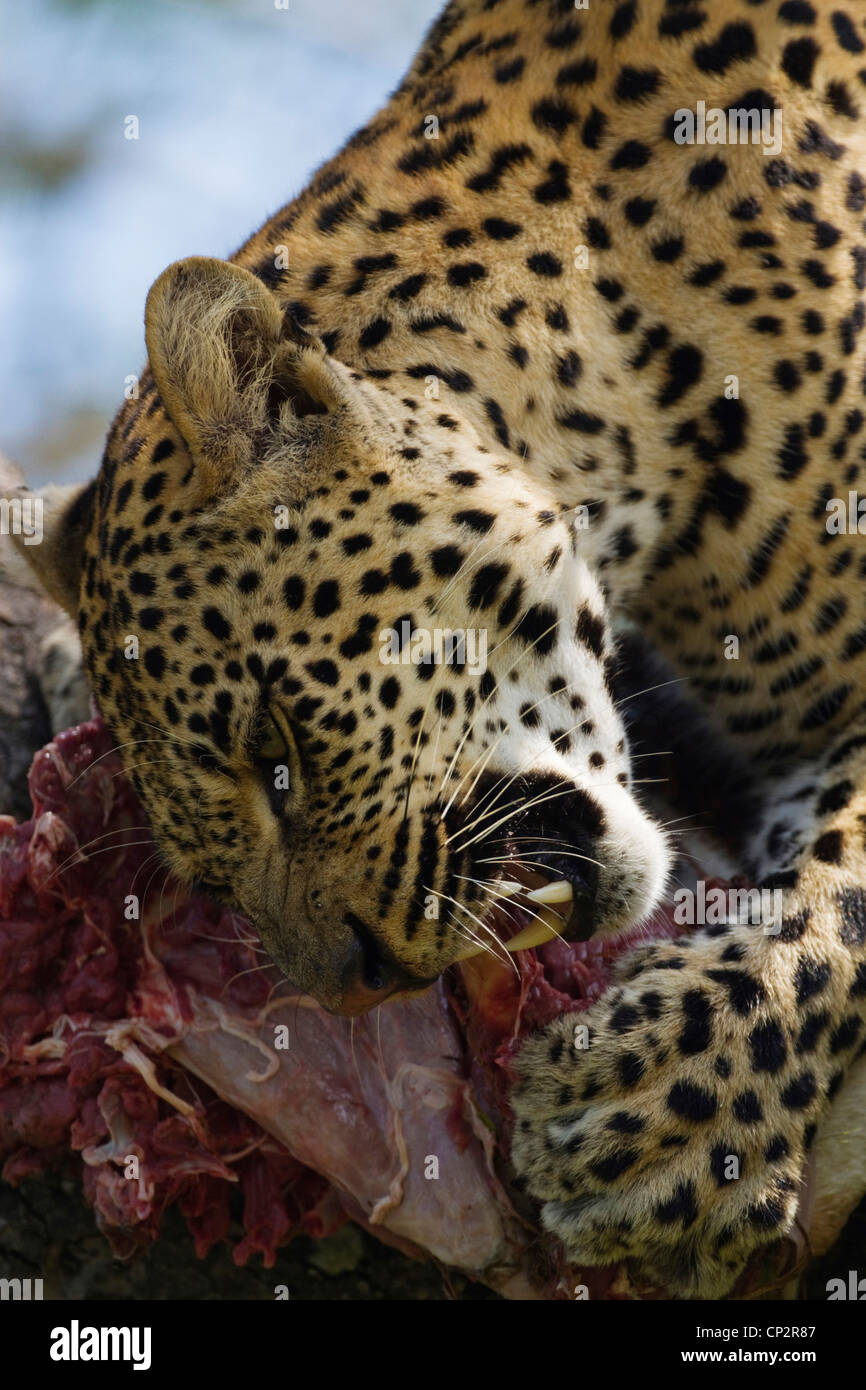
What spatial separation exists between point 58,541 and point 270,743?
55.2 inches

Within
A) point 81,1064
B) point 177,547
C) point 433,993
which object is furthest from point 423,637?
point 81,1064

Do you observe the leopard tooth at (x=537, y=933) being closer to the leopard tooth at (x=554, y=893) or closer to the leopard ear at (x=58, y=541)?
the leopard tooth at (x=554, y=893)

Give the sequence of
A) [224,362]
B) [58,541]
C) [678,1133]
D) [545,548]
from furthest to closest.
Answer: [58,541] → [545,548] → [678,1133] → [224,362]

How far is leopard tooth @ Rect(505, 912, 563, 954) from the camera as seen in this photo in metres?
4.28

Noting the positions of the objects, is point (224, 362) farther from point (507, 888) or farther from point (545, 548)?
point (507, 888)

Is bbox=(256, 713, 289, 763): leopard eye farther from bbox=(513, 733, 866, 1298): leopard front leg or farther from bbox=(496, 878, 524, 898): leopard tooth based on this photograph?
bbox=(513, 733, 866, 1298): leopard front leg

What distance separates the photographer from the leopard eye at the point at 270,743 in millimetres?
3951

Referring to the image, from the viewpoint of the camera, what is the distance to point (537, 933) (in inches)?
170

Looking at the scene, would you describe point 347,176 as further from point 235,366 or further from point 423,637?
point 423,637

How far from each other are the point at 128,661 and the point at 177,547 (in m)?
0.35

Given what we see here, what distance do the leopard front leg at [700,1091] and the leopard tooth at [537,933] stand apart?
257mm

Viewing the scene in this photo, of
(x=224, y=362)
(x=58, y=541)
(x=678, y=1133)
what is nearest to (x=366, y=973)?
(x=678, y=1133)

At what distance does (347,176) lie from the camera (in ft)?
15.0

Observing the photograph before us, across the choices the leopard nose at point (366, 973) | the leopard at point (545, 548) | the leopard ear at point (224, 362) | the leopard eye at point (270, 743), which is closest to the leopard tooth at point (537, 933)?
the leopard at point (545, 548)
